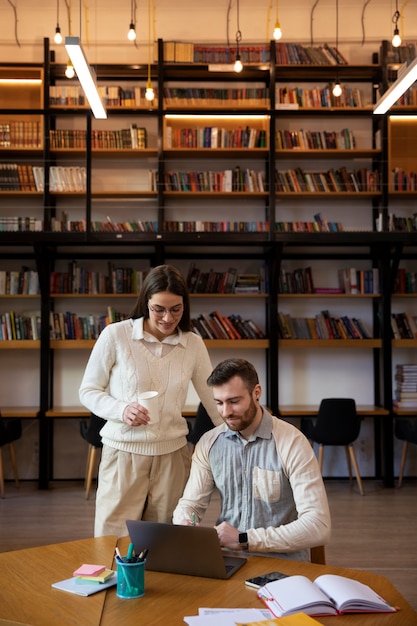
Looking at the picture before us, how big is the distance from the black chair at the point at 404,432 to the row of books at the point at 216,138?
2.94 metres

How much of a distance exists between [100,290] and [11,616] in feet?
18.0

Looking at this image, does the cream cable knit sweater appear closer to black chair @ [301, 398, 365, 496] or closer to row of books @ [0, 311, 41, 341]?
black chair @ [301, 398, 365, 496]

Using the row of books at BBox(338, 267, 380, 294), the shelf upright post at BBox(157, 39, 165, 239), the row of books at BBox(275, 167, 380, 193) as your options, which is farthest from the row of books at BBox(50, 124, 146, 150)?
the row of books at BBox(338, 267, 380, 294)

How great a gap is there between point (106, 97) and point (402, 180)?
2.97 meters

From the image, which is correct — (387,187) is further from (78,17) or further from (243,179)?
(78,17)

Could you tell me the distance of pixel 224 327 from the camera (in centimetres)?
716

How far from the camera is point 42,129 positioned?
274 inches

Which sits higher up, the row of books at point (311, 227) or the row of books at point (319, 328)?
the row of books at point (311, 227)

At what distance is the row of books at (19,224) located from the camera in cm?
683

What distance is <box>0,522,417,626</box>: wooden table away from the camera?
1.75 metres

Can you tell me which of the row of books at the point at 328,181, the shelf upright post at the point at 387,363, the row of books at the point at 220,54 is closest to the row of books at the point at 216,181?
the row of books at the point at 328,181

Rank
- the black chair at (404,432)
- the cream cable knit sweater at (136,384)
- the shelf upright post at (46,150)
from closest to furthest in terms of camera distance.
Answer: the cream cable knit sweater at (136,384), the black chair at (404,432), the shelf upright post at (46,150)

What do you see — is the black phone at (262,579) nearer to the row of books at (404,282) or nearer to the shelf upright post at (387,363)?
the shelf upright post at (387,363)

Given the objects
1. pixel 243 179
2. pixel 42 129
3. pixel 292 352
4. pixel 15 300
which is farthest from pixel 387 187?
pixel 15 300
